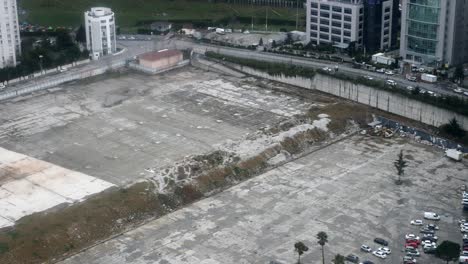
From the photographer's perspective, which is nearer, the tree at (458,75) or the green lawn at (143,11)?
the tree at (458,75)

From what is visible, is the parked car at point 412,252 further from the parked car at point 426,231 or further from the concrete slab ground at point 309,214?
the parked car at point 426,231

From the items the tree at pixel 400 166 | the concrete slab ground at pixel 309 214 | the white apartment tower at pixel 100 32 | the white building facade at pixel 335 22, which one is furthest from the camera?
the white apartment tower at pixel 100 32

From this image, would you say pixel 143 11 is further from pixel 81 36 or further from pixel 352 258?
pixel 352 258

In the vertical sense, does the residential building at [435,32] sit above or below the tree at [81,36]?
above

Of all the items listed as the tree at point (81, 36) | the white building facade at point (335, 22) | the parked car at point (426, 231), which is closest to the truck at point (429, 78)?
the white building facade at point (335, 22)

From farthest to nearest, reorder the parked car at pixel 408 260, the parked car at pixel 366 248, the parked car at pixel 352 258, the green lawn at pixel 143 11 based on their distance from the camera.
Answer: the green lawn at pixel 143 11 → the parked car at pixel 366 248 → the parked car at pixel 352 258 → the parked car at pixel 408 260

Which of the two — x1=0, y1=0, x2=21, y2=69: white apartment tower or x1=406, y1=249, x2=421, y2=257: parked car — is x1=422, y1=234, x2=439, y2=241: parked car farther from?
x1=0, y1=0, x2=21, y2=69: white apartment tower

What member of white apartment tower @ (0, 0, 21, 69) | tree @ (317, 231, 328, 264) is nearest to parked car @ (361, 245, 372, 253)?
tree @ (317, 231, 328, 264)
